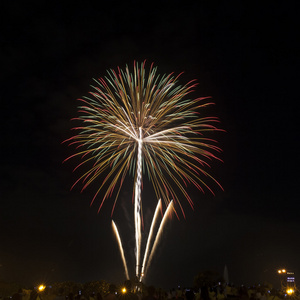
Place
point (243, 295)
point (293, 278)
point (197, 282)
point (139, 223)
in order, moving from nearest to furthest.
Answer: point (243, 295) → point (139, 223) → point (293, 278) → point (197, 282)

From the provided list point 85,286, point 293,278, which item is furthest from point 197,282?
point 85,286

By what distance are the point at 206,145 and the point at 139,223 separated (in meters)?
8.57

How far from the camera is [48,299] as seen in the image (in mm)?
20031

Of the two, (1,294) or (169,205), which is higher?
(169,205)

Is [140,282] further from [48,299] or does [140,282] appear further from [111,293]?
[111,293]

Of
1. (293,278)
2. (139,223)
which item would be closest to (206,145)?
(139,223)

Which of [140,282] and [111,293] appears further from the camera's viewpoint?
[140,282]

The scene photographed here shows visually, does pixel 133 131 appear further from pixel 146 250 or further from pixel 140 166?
pixel 146 250

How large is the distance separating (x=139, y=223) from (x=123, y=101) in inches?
386

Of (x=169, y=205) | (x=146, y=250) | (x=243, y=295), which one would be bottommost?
(x=243, y=295)

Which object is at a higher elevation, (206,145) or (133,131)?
(133,131)

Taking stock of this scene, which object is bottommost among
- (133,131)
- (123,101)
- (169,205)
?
(169,205)

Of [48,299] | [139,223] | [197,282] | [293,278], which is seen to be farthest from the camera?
[197,282]

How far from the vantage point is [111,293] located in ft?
32.2
